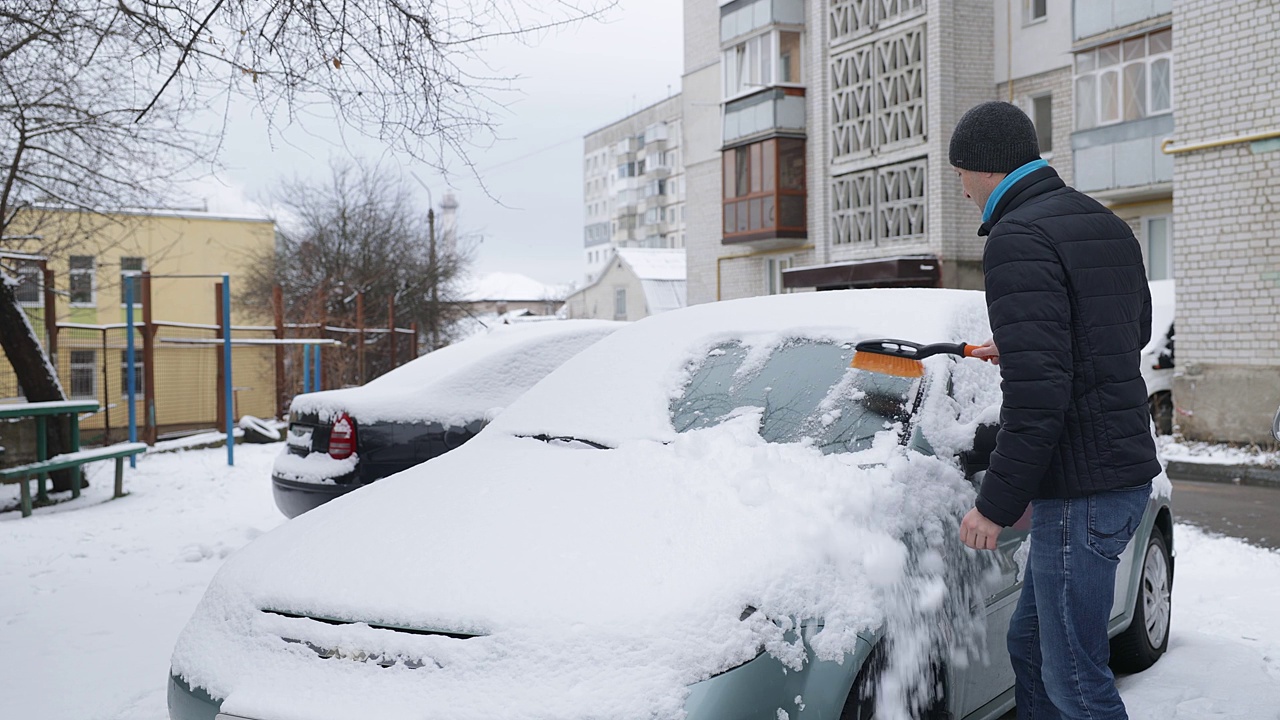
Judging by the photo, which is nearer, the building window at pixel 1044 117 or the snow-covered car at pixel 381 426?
the snow-covered car at pixel 381 426

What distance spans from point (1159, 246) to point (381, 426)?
707 inches

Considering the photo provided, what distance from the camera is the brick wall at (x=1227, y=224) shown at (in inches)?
548

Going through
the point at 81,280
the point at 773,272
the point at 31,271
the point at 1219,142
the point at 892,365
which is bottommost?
the point at 892,365

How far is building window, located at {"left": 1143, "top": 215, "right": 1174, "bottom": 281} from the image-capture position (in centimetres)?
2002

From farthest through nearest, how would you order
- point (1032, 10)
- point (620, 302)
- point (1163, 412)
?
point (620, 302) → point (1032, 10) → point (1163, 412)

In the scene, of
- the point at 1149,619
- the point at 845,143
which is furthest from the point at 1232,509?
the point at 845,143

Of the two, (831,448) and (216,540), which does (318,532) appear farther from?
(216,540)

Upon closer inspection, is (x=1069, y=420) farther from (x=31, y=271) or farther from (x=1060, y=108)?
(x=1060, y=108)

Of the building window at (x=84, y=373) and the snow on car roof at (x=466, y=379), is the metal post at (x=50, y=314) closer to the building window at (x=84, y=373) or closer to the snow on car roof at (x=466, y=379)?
the snow on car roof at (x=466, y=379)

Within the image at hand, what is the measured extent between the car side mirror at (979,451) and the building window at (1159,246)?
18.9m

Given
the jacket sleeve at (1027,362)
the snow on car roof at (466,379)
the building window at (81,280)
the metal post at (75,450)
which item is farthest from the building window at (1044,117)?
the jacket sleeve at (1027,362)

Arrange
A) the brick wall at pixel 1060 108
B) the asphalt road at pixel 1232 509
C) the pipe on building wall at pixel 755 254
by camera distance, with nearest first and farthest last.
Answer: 1. the asphalt road at pixel 1232 509
2. the brick wall at pixel 1060 108
3. the pipe on building wall at pixel 755 254

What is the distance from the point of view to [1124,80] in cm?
1983

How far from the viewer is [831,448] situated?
322 cm
